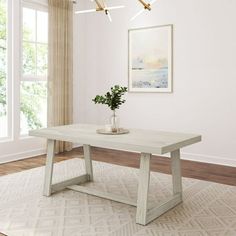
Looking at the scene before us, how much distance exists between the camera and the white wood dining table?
266cm

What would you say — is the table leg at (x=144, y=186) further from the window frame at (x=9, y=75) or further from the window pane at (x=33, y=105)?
the window pane at (x=33, y=105)

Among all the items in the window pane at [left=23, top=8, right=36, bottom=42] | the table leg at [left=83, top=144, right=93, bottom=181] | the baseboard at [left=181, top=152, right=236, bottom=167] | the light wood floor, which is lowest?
the light wood floor

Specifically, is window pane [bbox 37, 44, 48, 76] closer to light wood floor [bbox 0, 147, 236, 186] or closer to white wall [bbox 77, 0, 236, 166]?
white wall [bbox 77, 0, 236, 166]

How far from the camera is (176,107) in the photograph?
202 inches

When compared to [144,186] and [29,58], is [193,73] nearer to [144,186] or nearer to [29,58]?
[29,58]

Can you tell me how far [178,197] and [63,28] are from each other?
345 cm

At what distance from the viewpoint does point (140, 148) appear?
8.49ft

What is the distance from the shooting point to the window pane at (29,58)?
5.10m

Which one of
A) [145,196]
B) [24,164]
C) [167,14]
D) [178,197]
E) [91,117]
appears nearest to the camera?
[145,196]

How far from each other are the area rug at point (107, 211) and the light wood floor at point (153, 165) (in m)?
0.33

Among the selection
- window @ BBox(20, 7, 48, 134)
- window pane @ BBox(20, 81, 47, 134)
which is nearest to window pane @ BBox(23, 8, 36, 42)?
window @ BBox(20, 7, 48, 134)

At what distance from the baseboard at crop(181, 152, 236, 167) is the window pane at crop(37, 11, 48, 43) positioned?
2881mm

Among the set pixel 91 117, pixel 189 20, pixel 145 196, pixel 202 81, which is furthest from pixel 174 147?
pixel 91 117

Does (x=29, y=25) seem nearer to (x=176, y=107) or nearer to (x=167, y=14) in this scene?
(x=167, y=14)
